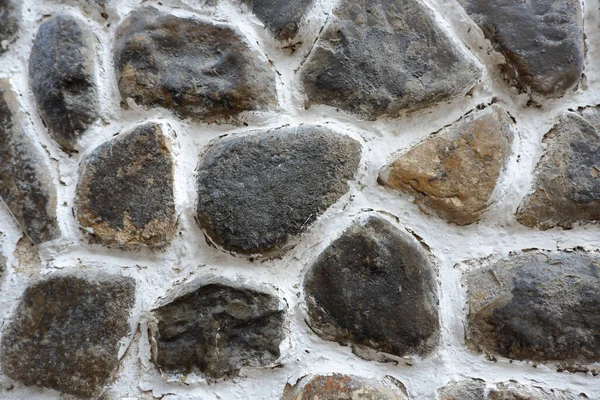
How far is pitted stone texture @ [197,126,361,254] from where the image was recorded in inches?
23.9

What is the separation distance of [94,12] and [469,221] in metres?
0.56

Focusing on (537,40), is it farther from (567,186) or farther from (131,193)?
(131,193)

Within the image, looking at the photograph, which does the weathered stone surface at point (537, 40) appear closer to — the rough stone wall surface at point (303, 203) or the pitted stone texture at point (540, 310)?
the rough stone wall surface at point (303, 203)

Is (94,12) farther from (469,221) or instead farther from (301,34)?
(469,221)

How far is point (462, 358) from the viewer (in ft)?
1.97

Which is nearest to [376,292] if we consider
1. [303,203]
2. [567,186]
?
[303,203]

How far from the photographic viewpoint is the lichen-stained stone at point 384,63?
0.63 metres

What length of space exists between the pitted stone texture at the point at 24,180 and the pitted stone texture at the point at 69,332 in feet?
0.23

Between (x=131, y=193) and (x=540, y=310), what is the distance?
0.51 m

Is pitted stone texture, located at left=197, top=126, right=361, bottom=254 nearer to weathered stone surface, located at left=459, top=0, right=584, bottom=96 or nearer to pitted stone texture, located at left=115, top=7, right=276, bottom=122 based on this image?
pitted stone texture, located at left=115, top=7, right=276, bottom=122

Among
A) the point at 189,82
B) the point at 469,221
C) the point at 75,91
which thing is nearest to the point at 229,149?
the point at 189,82

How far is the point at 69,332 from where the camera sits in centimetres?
62

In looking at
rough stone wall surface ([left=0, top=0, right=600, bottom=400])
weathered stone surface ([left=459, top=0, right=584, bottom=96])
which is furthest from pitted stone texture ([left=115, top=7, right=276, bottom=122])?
weathered stone surface ([left=459, top=0, right=584, bottom=96])

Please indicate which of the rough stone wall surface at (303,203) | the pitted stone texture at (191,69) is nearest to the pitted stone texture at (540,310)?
the rough stone wall surface at (303,203)
